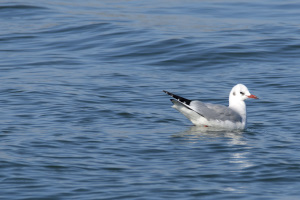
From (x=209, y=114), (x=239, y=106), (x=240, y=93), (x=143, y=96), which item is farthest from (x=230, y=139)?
(x=143, y=96)

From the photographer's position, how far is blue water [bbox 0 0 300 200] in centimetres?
839

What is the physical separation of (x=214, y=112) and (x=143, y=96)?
261 centimetres

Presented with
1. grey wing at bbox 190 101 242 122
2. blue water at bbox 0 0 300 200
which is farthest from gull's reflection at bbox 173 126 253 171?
grey wing at bbox 190 101 242 122

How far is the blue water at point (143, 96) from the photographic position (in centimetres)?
839

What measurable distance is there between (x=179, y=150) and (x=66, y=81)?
583 centimetres

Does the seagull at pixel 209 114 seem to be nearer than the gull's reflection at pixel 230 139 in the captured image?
No

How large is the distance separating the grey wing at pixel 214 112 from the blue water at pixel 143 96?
1.07 ft

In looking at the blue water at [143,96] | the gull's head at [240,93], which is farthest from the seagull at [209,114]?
the gull's head at [240,93]

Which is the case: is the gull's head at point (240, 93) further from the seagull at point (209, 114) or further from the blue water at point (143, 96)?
the blue water at point (143, 96)

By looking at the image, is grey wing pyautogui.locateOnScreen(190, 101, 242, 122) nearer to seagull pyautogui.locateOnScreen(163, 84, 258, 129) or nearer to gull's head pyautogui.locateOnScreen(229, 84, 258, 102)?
seagull pyautogui.locateOnScreen(163, 84, 258, 129)

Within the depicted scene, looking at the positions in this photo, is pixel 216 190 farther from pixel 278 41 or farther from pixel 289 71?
pixel 278 41

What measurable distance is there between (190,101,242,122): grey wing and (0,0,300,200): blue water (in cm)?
33

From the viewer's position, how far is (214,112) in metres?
11.6

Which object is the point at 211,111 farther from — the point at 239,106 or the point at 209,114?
the point at 239,106
